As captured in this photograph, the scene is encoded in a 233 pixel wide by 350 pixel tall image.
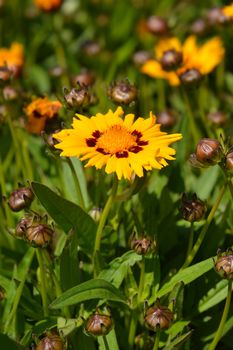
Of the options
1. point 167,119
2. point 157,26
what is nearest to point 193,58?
point 157,26

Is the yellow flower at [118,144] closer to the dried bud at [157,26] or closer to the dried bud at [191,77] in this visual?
the dried bud at [191,77]

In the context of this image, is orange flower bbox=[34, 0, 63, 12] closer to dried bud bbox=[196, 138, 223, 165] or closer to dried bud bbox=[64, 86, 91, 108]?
dried bud bbox=[64, 86, 91, 108]

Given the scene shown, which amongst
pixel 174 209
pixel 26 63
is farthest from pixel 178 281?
pixel 26 63

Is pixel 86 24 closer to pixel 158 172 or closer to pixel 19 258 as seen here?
pixel 158 172

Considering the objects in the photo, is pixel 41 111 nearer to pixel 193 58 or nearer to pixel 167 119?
pixel 167 119

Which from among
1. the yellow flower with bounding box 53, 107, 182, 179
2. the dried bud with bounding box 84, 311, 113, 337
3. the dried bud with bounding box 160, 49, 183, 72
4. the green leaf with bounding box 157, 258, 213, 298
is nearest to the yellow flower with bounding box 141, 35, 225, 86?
the dried bud with bounding box 160, 49, 183, 72

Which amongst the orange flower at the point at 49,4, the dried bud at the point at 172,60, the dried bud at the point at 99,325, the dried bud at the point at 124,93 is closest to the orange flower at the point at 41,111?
the dried bud at the point at 124,93
